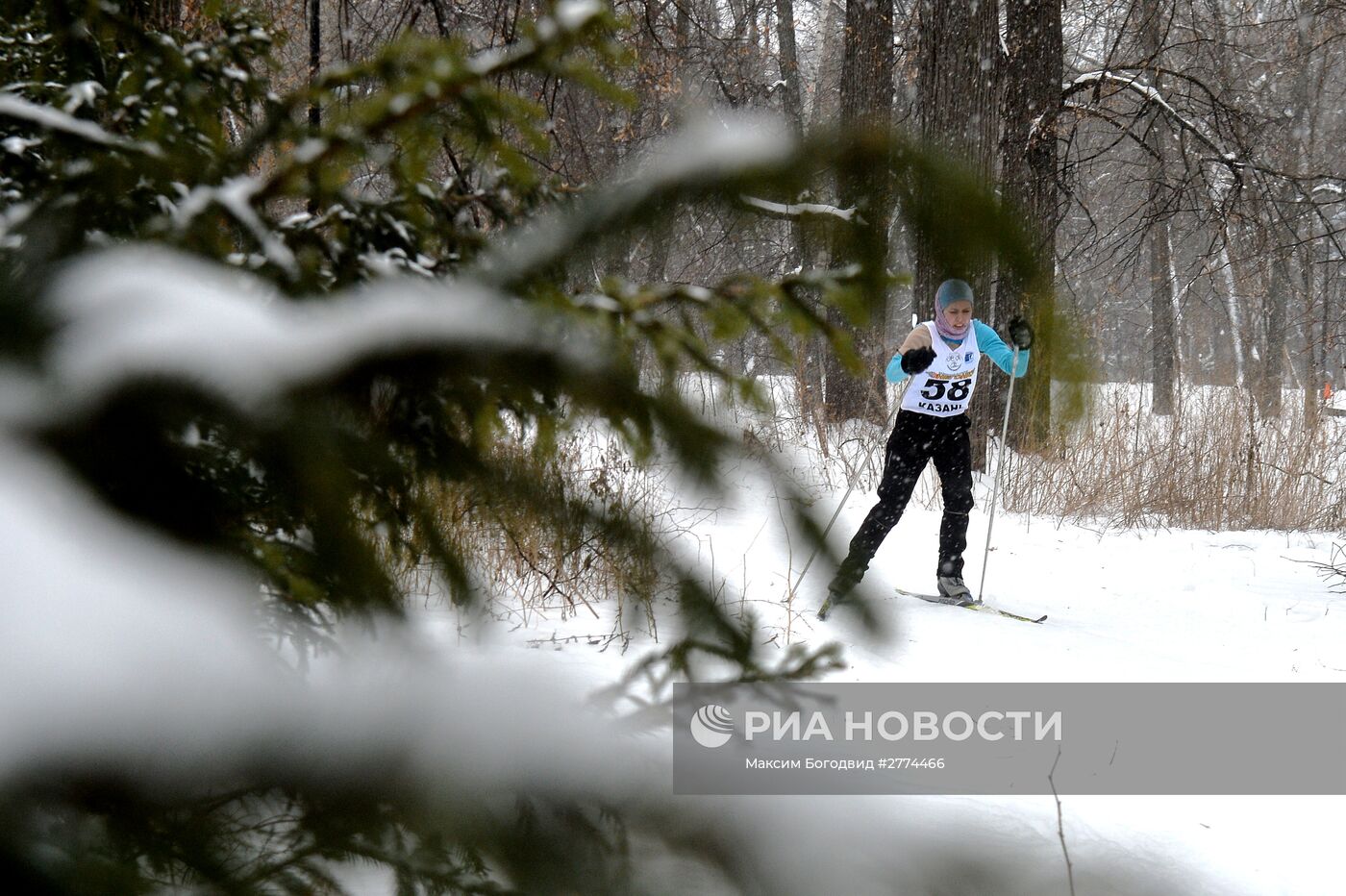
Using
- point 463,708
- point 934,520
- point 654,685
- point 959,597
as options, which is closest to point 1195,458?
point 934,520

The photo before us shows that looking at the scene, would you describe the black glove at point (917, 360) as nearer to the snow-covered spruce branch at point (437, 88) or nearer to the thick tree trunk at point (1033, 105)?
the thick tree trunk at point (1033, 105)

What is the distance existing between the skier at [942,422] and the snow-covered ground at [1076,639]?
0.37 m

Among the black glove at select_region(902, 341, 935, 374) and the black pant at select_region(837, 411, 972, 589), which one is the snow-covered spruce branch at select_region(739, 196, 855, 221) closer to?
the black glove at select_region(902, 341, 935, 374)

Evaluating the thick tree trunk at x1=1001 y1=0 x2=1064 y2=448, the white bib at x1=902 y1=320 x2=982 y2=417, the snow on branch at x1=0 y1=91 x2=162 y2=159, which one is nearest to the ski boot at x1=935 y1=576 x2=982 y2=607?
the white bib at x1=902 y1=320 x2=982 y2=417

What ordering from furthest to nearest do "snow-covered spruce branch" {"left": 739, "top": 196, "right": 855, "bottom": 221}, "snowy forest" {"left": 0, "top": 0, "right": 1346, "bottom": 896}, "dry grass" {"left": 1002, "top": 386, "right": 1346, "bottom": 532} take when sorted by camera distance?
"dry grass" {"left": 1002, "top": 386, "right": 1346, "bottom": 532} → "snow-covered spruce branch" {"left": 739, "top": 196, "right": 855, "bottom": 221} → "snowy forest" {"left": 0, "top": 0, "right": 1346, "bottom": 896}

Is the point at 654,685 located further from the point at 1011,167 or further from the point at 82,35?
the point at 1011,167

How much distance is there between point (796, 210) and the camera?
510 millimetres

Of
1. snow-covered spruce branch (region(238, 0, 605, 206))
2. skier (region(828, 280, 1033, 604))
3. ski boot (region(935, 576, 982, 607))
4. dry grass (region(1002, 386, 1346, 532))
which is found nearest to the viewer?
snow-covered spruce branch (region(238, 0, 605, 206))

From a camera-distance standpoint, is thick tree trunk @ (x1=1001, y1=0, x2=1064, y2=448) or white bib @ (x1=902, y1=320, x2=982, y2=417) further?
thick tree trunk @ (x1=1001, y1=0, x2=1064, y2=448)

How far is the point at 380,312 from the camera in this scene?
13.7 inches

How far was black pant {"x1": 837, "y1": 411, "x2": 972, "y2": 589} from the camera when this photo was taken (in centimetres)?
453

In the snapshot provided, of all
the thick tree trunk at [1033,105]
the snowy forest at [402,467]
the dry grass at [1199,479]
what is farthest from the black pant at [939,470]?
the snowy forest at [402,467]

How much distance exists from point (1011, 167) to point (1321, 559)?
354 centimetres

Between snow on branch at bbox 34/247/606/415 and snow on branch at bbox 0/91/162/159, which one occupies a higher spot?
snow on branch at bbox 0/91/162/159
